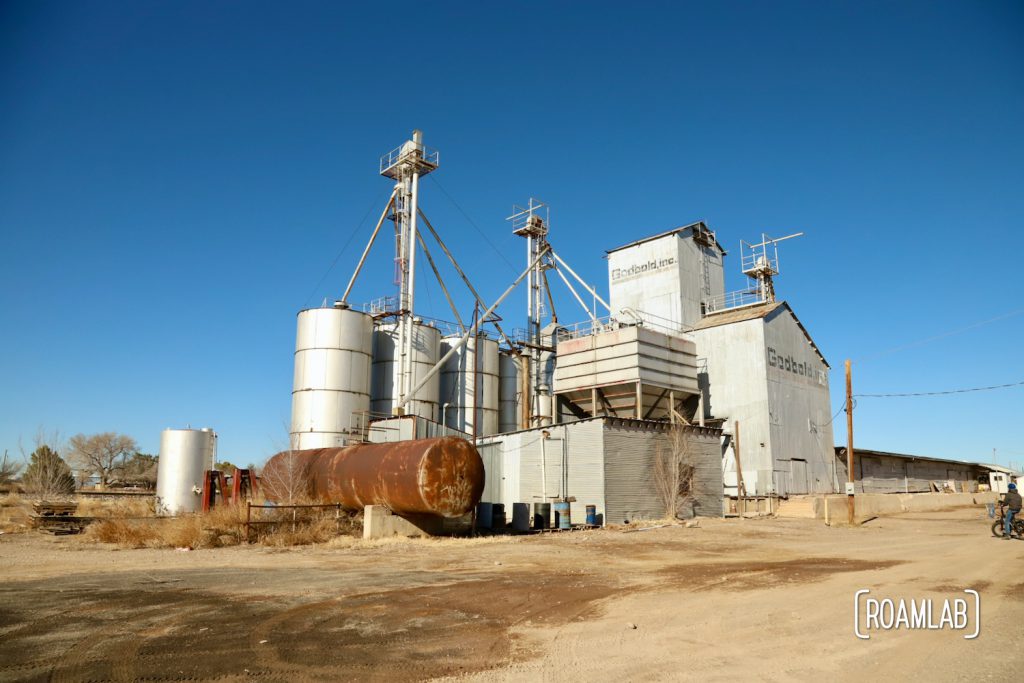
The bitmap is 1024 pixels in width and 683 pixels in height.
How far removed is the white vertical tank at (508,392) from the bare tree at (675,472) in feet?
43.8

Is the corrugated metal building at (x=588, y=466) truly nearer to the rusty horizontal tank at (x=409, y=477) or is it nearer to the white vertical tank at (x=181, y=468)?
the rusty horizontal tank at (x=409, y=477)

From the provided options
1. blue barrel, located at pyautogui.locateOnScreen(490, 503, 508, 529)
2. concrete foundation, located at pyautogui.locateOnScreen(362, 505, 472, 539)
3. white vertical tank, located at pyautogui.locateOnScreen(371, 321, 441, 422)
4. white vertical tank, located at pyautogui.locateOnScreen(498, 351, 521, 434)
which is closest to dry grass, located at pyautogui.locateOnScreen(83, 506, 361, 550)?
concrete foundation, located at pyautogui.locateOnScreen(362, 505, 472, 539)

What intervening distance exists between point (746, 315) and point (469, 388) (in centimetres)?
1745

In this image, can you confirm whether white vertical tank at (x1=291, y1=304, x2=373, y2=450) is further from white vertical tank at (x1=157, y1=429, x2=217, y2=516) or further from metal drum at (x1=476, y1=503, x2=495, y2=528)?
metal drum at (x1=476, y1=503, x2=495, y2=528)

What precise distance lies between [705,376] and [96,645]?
122 feet

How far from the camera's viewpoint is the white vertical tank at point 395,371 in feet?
123

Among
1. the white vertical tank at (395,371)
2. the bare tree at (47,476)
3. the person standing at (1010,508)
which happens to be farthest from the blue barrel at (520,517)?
the bare tree at (47,476)

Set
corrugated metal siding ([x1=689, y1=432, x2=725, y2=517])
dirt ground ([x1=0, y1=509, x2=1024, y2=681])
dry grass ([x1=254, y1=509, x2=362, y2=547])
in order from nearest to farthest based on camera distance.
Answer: dirt ground ([x1=0, y1=509, x2=1024, y2=681]) → dry grass ([x1=254, y1=509, x2=362, y2=547]) → corrugated metal siding ([x1=689, y1=432, x2=725, y2=517])

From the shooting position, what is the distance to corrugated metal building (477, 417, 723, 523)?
1150 inches

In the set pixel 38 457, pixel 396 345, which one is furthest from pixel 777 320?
pixel 38 457

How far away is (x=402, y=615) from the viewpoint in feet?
30.1

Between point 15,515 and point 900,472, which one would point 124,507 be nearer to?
point 15,515

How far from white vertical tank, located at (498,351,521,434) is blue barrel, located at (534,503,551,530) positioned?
17.7 m

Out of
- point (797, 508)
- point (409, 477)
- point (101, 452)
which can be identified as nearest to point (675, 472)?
point (797, 508)
